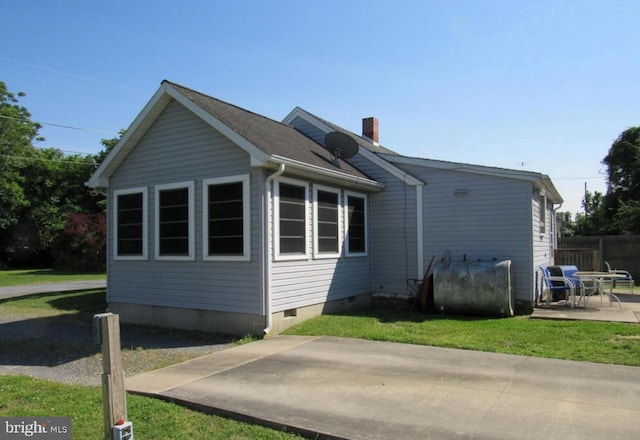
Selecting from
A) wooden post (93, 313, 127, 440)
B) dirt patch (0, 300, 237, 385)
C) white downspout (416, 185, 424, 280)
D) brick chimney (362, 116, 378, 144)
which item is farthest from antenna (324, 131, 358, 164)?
wooden post (93, 313, 127, 440)

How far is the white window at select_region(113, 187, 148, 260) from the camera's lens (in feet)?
34.8

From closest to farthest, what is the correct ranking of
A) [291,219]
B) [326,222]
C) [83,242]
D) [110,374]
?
[110,374] < [291,219] < [326,222] < [83,242]

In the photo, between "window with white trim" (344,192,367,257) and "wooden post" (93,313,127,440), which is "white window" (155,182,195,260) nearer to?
"window with white trim" (344,192,367,257)

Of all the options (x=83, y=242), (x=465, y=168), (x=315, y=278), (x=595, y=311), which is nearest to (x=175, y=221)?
(x=315, y=278)

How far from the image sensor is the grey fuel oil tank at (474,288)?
10.0 m

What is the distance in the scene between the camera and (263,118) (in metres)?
12.4

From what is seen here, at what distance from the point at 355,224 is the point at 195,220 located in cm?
400

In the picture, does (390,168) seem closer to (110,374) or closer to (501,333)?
(501,333)

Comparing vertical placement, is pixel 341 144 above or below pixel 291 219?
above

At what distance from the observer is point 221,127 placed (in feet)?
29.7

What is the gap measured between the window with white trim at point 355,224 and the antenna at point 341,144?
3.94 feet

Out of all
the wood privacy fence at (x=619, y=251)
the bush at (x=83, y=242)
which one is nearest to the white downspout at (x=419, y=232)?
the wood privacy fence at (x=619, y=251)

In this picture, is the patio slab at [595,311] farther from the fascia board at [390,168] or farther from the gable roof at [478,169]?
the fascia board at [390,168]

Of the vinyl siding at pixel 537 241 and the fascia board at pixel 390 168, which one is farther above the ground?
the fascia board at pixel 390 168
